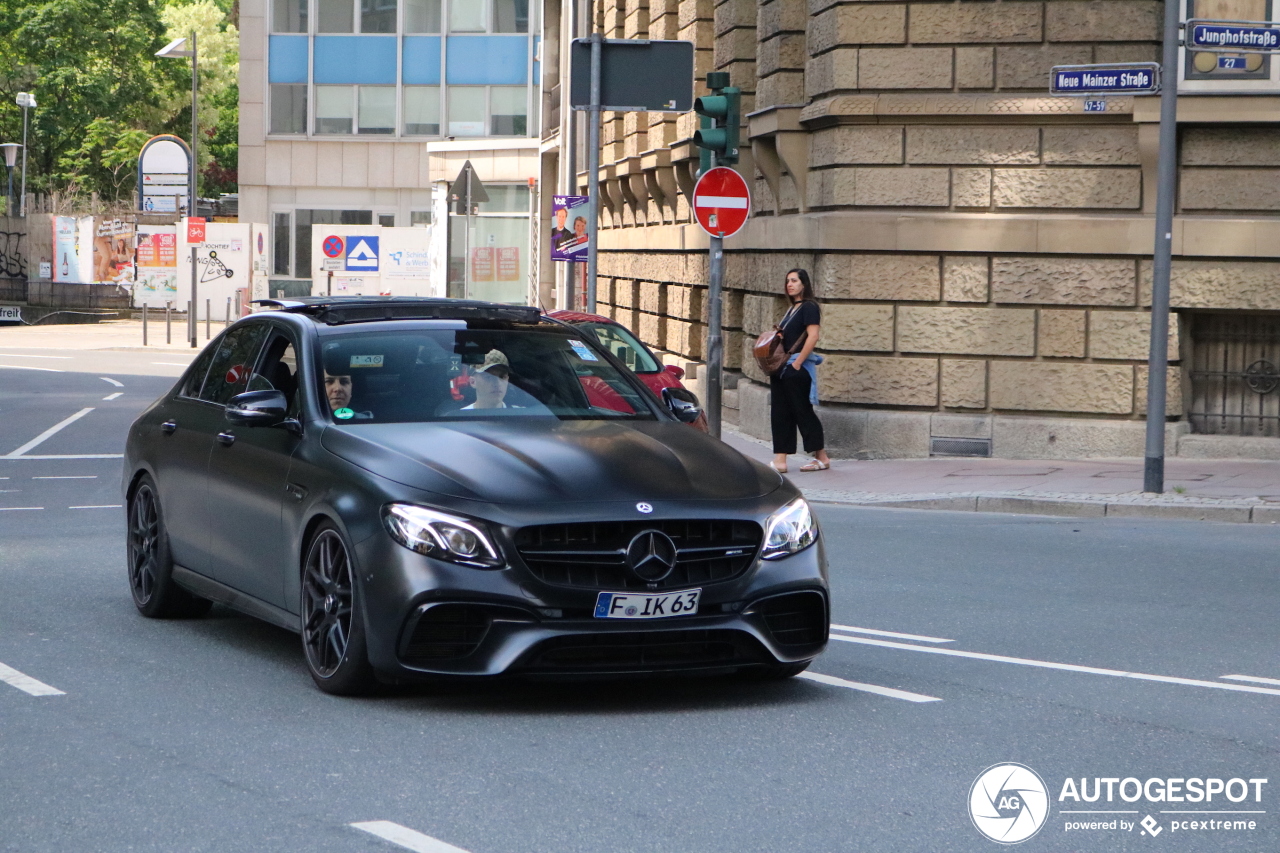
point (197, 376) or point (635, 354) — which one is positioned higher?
point (197, 376)

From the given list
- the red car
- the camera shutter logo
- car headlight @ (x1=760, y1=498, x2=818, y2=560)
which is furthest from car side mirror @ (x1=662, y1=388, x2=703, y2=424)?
the red car

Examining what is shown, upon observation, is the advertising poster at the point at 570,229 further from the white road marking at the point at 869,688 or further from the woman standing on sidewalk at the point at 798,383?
the white road marking at the point at 869,688

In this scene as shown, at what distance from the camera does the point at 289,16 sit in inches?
2314

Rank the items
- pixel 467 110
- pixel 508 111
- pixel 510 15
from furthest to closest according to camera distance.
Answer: pixel 467 110, pixel 508 111, pixel 510 15

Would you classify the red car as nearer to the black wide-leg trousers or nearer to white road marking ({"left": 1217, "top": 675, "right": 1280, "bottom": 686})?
the black wide-leg trousers

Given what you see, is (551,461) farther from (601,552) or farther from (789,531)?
(789,531)

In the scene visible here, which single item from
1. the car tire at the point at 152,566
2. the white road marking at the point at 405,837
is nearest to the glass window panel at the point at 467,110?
the car tire at the point at 152,566

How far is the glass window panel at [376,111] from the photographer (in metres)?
59.0

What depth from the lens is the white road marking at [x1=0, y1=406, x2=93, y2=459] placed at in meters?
18.7

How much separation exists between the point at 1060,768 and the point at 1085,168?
12308 millimetres

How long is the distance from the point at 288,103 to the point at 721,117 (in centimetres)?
4318

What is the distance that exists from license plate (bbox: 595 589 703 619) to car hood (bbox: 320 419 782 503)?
317 millimetres

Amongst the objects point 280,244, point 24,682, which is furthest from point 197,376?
point 280,244

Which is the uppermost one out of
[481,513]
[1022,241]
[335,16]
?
[335,16]
